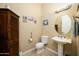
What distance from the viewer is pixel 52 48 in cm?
235

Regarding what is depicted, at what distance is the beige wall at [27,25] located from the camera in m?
2.33

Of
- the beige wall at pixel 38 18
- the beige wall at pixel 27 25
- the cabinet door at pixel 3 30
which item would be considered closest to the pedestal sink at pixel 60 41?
the beige wall at pixel 38 18

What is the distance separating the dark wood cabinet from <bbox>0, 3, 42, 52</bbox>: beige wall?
9 centimetres

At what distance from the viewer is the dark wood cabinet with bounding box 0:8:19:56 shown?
7.45ft

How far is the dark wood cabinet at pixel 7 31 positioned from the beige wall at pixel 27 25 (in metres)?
0.09

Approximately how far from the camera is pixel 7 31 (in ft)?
7.47

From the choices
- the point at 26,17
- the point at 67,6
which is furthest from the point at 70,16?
the point at 26,17

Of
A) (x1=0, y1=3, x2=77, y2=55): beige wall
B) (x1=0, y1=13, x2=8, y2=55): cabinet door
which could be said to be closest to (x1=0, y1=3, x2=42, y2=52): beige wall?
(x1=0, y1=3, x2=77, y2=55): beige wall

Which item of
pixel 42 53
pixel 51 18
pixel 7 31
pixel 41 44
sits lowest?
pixel 42 53

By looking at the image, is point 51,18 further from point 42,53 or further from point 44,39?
point 42,53

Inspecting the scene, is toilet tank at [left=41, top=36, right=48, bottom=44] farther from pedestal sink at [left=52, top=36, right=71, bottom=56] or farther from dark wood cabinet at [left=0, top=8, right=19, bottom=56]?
dark wood cabinet at [left=0, top=8, right=19, bottom=56]

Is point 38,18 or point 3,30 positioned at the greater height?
point 38,18

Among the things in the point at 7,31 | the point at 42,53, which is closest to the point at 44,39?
the point at 42,53

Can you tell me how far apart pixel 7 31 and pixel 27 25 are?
12.2 inches
